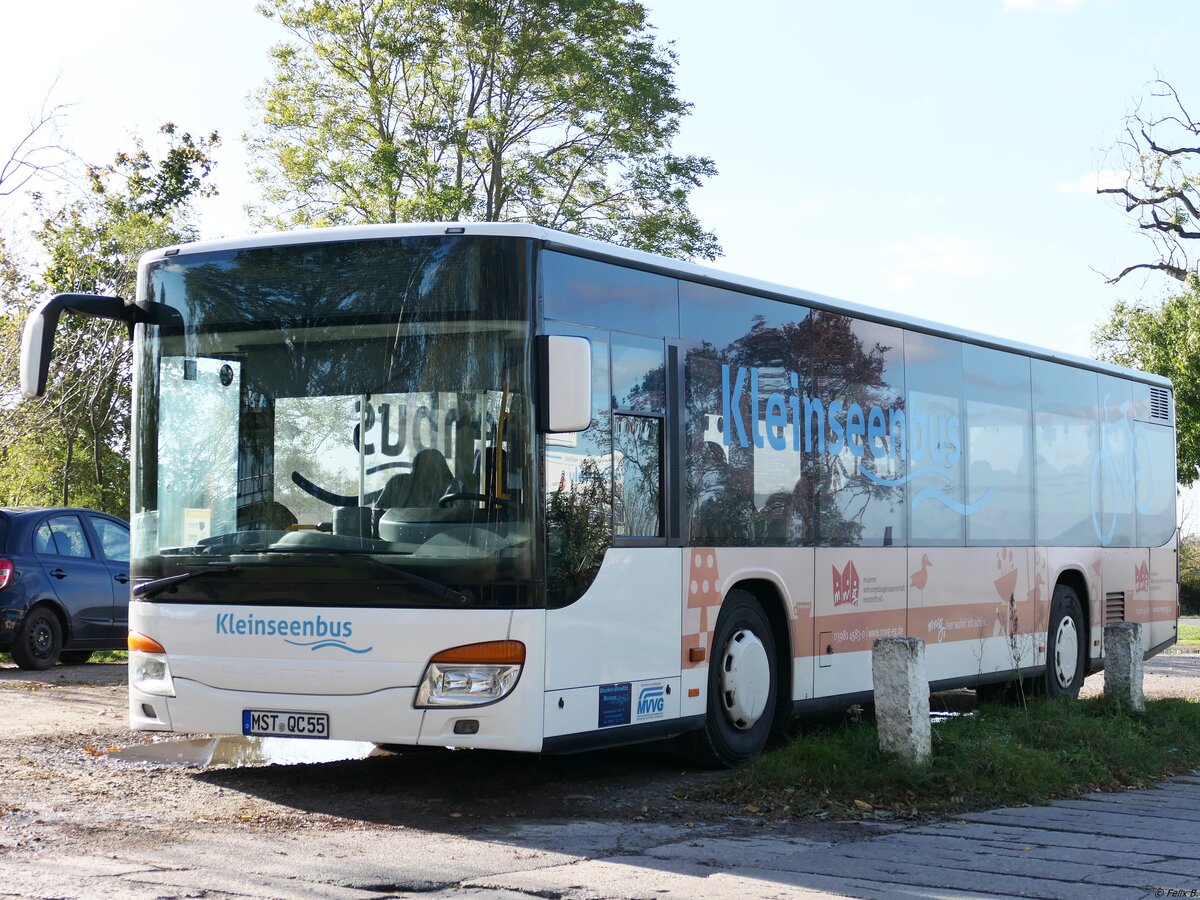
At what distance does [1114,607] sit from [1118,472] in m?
1.44

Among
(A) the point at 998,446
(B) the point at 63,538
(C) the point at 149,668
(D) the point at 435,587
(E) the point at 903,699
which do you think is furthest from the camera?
(B) the point at 63,538

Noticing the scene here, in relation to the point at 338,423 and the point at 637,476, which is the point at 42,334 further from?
the point at 637,476

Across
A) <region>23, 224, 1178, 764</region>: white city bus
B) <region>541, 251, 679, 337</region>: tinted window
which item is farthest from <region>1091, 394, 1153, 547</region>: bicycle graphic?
<region>541, 251, 679, 337</region>: tinted window

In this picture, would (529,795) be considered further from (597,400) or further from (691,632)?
(597,400)

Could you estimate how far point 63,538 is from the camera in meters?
16.9

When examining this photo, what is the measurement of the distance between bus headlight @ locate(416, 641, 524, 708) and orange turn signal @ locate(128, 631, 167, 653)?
1707mm

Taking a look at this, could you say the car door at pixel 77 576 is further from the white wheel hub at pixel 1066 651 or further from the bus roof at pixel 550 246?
the white wheel hub at pixel 1066 651

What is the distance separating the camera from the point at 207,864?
6.82 m

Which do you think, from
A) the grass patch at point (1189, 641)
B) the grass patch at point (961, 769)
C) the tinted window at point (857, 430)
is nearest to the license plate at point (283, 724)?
the grass patch at point (961, 769)

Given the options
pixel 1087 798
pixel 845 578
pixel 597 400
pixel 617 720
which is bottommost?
pixel 1087 798

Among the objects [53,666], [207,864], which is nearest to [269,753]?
[207,864]

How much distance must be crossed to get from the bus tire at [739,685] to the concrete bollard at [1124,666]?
416cm

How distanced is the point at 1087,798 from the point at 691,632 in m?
2.74

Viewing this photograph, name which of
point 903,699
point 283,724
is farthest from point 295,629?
point 903,699
